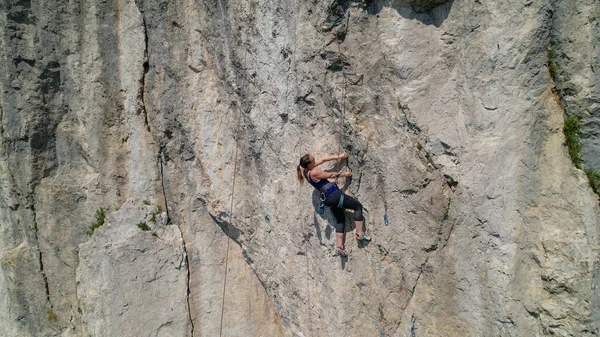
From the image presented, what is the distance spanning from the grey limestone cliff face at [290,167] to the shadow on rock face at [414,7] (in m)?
0.02

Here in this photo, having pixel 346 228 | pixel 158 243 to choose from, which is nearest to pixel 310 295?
pixel 346 228

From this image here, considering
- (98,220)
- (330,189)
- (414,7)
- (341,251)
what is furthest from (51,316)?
(414,7)

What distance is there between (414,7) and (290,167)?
2.57m

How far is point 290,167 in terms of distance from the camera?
645 cm

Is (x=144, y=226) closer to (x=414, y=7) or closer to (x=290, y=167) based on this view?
(x=290, y=167)

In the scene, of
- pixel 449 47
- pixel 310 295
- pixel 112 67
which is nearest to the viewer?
pixel 449 47

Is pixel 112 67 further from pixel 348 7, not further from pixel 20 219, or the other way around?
pixel 348 7

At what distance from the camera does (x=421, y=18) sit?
5.25 m

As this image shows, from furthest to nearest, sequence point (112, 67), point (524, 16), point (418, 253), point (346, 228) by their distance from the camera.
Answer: point (112, 67) < point (346, 228) < point (418, 253) < point (524, 16)

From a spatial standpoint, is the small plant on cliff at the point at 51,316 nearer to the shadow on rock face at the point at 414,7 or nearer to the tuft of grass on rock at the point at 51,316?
the tuft of grass on rock at the point at 51,316

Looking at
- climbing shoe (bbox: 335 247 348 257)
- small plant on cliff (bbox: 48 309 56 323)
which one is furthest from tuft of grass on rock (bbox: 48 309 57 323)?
climbing shoe (bbox: 335 247 348 257)

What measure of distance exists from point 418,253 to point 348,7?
3.02 meters

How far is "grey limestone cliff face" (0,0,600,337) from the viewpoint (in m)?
4.89

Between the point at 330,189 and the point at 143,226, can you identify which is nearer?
the point at 330,189
